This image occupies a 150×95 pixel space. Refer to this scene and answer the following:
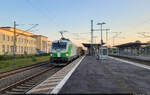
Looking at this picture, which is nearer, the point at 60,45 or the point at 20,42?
the point at 60,45

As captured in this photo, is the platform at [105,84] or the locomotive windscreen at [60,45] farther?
the locomotive windscreen at [60,45]

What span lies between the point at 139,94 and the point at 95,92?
1982 mm

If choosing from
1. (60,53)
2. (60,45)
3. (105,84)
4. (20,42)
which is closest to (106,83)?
(105,84)

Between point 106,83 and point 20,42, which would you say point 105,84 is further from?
point 20,42

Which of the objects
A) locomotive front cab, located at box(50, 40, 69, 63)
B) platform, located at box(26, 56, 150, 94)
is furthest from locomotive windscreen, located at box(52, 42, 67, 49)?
platform, located at box(26, 56, 150, 94)

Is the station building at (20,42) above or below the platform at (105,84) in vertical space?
above

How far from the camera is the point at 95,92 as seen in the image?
628 centimetres

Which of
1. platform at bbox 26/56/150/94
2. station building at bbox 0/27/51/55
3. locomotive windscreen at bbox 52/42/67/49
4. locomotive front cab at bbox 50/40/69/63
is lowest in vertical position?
platform at bbox 26/56/150/94

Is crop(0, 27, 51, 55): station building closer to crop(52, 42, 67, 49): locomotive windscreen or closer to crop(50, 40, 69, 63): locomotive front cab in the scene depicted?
crop(52, 42, 67, 49): locomotive windscreen

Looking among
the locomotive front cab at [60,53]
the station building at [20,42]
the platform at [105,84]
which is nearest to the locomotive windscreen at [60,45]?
the locomotive front cab at [60,53]

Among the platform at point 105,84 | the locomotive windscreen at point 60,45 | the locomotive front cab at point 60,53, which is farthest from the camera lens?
the locomotive windscreen at point 60,45

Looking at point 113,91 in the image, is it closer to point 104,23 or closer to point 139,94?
point 139,94

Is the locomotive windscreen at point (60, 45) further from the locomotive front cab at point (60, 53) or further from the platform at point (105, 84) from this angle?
the platform at point (105, 84)

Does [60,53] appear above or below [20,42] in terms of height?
below
